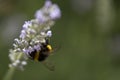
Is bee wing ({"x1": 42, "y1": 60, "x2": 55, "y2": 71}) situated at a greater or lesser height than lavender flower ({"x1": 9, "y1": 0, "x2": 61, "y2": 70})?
greater

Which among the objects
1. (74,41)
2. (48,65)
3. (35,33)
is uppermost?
(74,41)

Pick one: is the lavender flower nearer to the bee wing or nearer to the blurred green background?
the bee wing

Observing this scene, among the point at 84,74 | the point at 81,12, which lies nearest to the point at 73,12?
the point at 81,12

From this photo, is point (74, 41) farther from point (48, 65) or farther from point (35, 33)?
point (35, 33)

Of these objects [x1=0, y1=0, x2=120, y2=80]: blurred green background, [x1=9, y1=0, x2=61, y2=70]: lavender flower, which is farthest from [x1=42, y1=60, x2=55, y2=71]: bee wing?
[x1=0, y1=0, x2=120, y2=80]: blurred green background

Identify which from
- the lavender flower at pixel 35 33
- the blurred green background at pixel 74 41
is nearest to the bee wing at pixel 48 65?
the lavender flower at pixel 35 33

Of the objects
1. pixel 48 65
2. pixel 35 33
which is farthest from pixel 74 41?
pixel 35 33
